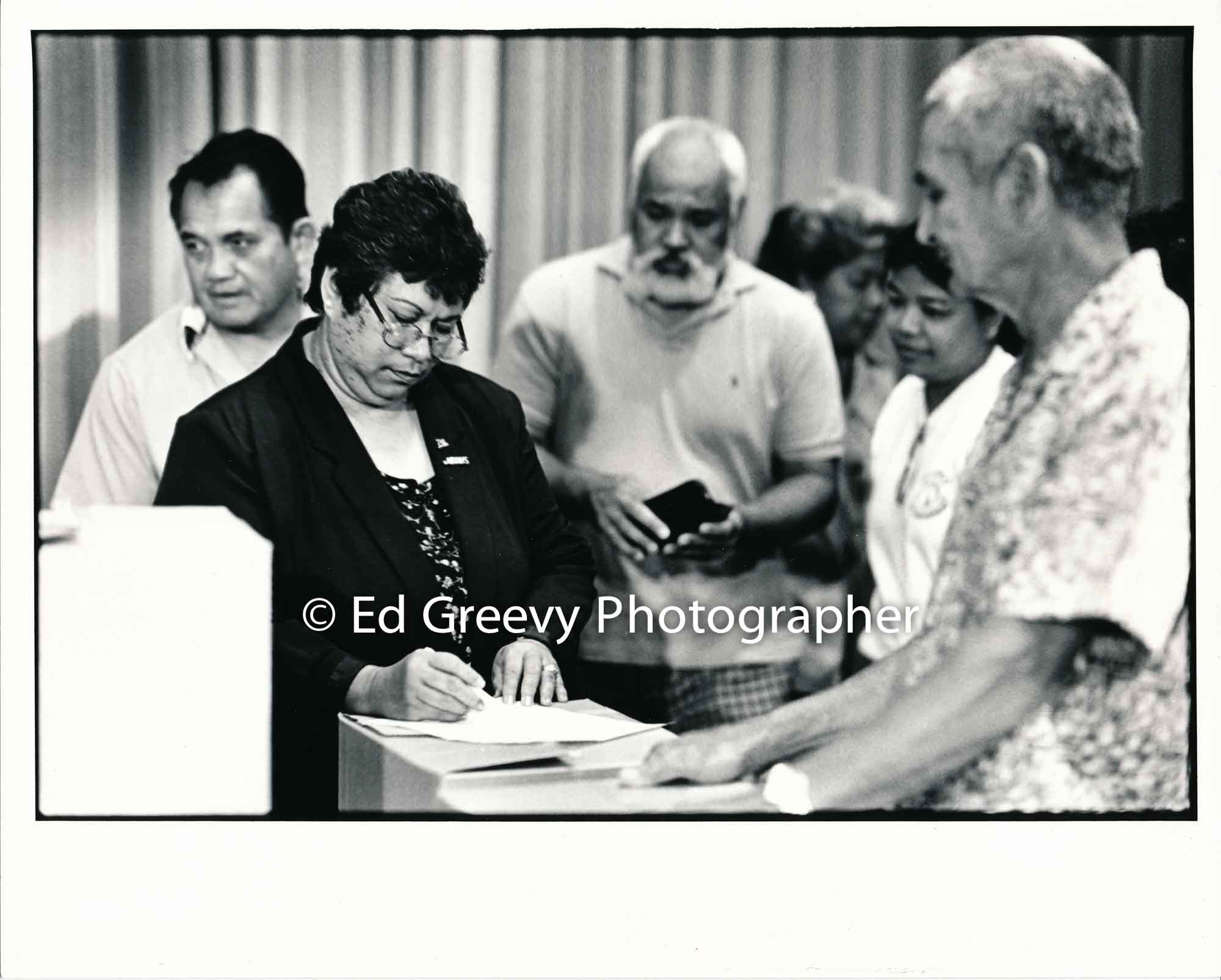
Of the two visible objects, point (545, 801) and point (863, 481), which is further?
point (863, 481)

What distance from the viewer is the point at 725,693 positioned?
11.1ft

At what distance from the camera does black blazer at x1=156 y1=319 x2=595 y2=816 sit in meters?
3.31

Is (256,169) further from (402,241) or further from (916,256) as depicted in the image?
(916,256)

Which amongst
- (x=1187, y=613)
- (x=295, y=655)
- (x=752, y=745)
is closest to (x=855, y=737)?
(x=752, y=745)

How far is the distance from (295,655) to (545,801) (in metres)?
0.61

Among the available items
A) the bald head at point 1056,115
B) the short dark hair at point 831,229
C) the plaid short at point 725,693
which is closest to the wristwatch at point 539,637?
the plaid short at point 725,693

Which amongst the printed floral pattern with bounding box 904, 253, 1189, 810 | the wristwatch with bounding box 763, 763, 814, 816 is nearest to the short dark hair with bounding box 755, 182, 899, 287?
the printed floral pattern with bounding box 904, 253, 1189, 810

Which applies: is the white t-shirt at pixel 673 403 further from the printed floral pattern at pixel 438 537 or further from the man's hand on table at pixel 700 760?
the printed floral pattern at pixel 438 537

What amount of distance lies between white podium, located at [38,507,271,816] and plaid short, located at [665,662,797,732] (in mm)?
866

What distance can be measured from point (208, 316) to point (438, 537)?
694 mm

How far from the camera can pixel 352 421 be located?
3359 millimetres

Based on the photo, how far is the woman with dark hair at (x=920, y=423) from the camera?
11.0 ft

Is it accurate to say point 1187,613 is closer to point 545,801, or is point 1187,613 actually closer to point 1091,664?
point 1091,664
